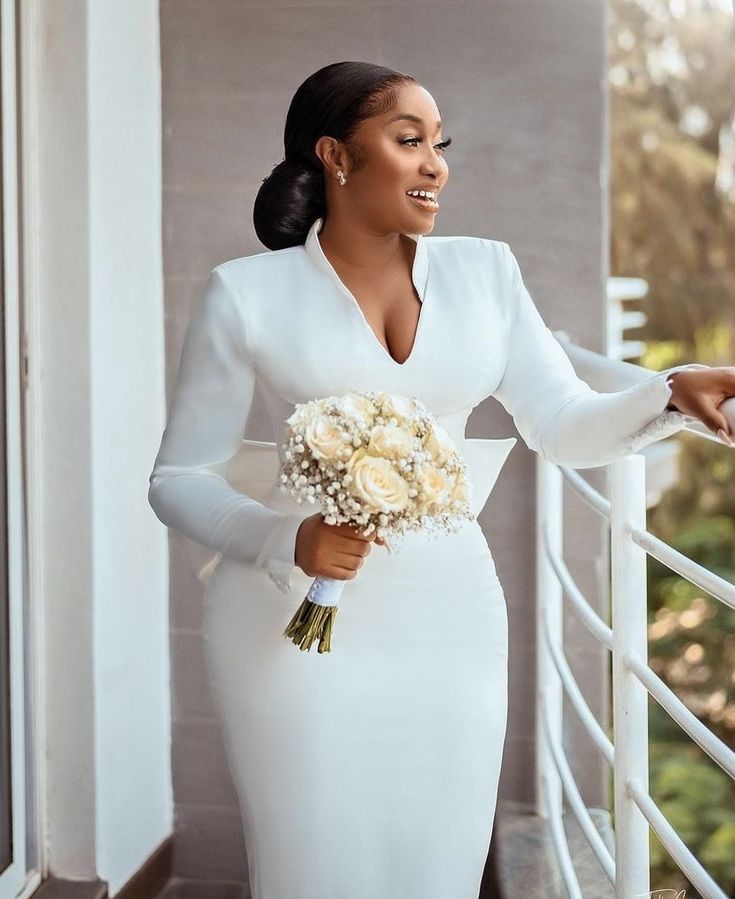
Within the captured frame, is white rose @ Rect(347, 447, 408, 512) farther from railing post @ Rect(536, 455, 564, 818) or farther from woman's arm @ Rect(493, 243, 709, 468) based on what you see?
railing post @ Rect(536, 455, 564, 818)

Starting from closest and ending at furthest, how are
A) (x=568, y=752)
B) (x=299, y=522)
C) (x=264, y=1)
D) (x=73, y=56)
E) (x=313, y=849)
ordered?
1. (x=299, y=522)
2. (x=313, y=849)
3. (x=73, y=56)
4. (x=264, y=1)
5. (x=568, y=752)

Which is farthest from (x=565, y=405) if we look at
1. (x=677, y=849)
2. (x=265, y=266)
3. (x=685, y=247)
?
(x=685, y=247)

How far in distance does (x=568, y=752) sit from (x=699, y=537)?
7242mm

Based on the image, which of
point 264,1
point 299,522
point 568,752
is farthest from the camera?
point 568,752

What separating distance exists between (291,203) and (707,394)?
744mm

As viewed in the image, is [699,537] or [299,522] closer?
[299,522]

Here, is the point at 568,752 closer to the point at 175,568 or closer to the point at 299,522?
the point at 175,568

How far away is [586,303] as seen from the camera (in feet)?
9.25

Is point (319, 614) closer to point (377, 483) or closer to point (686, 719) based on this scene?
point (377, 483)

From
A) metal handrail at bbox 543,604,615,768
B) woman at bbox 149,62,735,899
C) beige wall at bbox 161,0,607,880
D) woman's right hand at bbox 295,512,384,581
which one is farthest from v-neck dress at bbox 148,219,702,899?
beige wall at bbox 161,0,607,880

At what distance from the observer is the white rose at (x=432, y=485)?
61.8 inches

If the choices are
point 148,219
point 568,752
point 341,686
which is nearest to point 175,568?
point 148,219

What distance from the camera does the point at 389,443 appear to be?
157 cm

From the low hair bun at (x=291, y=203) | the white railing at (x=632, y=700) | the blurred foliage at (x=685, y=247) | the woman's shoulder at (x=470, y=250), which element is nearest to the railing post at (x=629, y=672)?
the white railing at (x=632, y=700)
